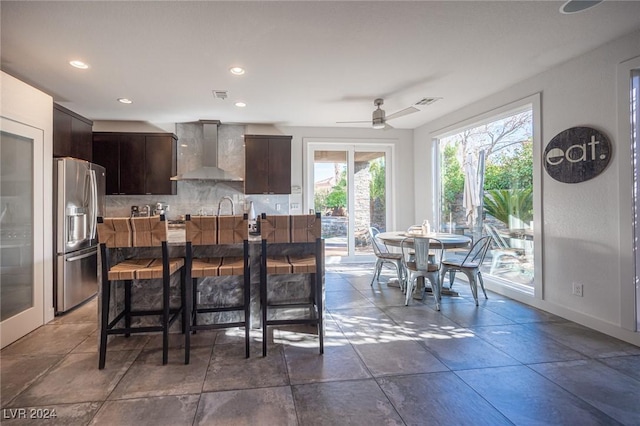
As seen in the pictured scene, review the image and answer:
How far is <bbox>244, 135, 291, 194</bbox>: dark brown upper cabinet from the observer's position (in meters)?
5.41

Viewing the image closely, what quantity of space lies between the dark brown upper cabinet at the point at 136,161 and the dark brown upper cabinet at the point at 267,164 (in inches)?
50.1

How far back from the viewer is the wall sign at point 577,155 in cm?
290

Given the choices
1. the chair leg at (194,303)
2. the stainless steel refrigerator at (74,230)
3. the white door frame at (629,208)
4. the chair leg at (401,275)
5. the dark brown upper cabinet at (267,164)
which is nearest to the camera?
the white door frame at (629,208)

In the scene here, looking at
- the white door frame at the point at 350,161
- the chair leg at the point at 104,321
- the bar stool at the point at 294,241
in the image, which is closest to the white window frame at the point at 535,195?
the white door frame at the point at 350,161

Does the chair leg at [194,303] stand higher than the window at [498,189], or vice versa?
the window at [498,189]

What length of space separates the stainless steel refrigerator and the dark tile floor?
477 mm

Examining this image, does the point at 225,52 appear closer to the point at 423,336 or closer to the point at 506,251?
the point at 423,336

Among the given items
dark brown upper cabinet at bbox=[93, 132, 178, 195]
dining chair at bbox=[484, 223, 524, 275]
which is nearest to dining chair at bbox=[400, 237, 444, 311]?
dining chair at bbox=[484, 223, 524, 275]

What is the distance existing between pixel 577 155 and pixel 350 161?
3.63m

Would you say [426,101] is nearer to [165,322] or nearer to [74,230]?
[165,322]

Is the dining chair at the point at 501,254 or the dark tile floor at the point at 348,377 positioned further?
the dining chair at the point at 501,254

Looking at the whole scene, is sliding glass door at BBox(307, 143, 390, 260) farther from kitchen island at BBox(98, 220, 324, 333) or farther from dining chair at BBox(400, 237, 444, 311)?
kitchen island at BBox(98, 220, 324, 333)

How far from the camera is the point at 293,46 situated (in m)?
2.83

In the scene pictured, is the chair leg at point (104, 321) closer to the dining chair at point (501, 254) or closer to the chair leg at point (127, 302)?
the chair leg at point (127, 302)
